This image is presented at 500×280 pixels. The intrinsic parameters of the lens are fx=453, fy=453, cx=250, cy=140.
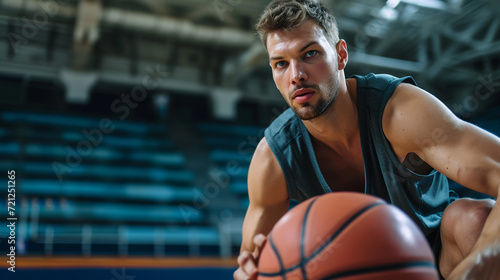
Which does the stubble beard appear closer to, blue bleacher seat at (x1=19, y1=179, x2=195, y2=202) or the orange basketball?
the orange basketball

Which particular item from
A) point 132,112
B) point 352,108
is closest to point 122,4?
point 132,112

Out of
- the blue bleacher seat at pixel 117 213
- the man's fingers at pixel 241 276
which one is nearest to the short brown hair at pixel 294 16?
the man's fingers at pixel 241 276

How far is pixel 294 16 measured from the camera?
4.48ft

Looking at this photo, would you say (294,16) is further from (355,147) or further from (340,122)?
(355,147)

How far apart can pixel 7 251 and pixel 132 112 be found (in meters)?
4.54

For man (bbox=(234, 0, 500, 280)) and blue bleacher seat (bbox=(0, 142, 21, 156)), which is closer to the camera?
man (bbox=(234, 0, 500, 280))

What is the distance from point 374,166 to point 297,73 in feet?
1.29

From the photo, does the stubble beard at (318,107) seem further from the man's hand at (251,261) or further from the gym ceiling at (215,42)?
the gym ceiling at (215,42)

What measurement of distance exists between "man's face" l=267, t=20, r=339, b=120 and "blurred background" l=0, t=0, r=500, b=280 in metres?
3.50

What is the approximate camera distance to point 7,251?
11.0 feet

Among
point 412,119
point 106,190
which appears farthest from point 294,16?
point 106,190

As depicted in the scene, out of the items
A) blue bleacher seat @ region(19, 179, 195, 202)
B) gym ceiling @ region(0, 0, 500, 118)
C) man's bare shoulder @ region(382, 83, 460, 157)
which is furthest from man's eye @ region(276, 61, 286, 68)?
blue bleacher seat @ region(19, 179, 195, 202)

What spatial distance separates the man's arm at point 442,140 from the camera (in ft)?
3.69

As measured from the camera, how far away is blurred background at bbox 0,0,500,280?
554 cm
